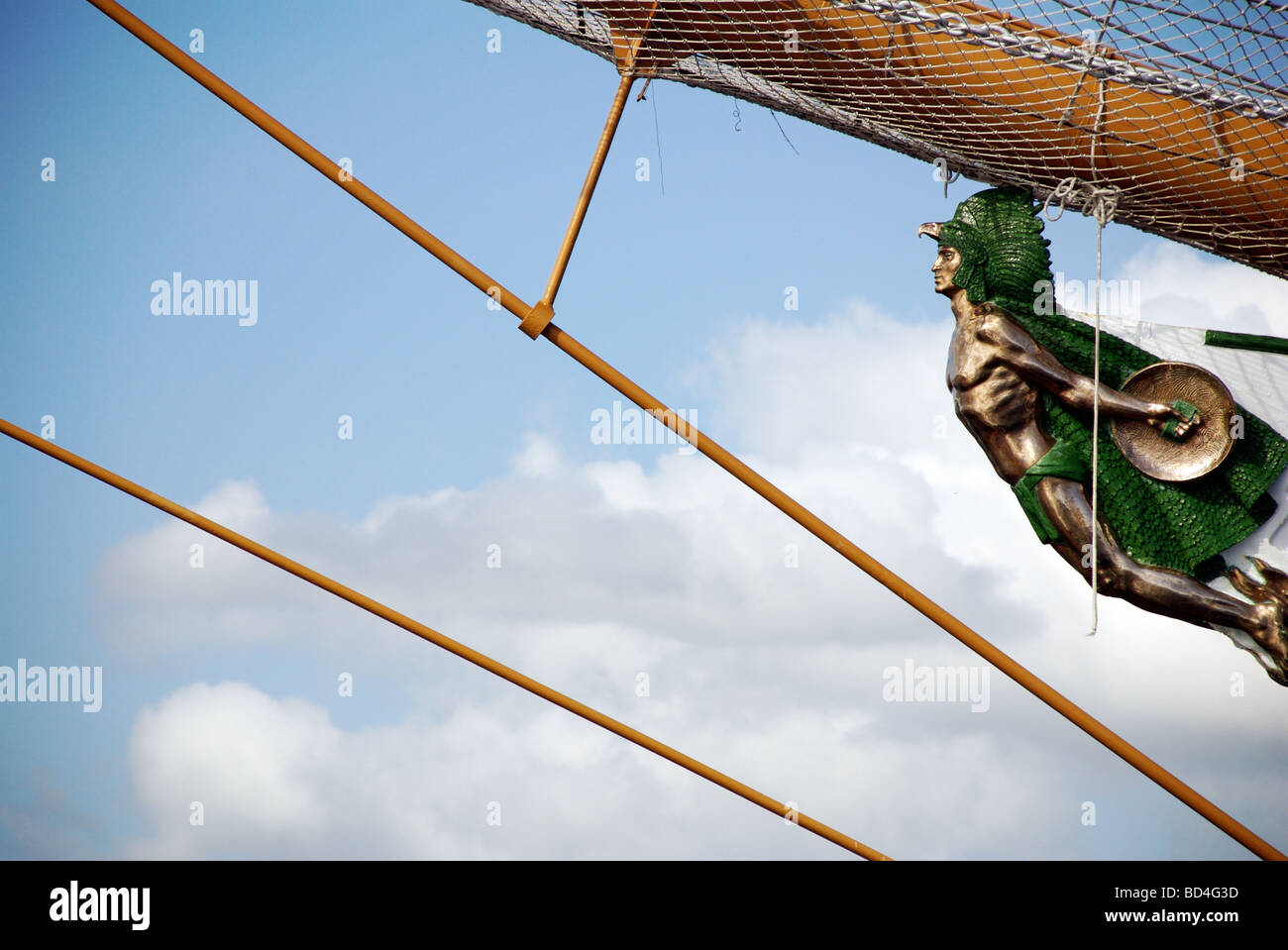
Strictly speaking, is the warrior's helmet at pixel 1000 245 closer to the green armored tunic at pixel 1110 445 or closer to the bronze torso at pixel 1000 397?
the green armored tunic at pixel 1110 445

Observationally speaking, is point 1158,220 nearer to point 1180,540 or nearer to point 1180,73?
point 1180,73

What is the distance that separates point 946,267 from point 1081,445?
35.0 inches

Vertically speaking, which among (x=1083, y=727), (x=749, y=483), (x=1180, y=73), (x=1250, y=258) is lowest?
(x=1083, y=727)

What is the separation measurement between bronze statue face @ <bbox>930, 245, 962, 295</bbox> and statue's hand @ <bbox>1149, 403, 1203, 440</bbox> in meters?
0.93

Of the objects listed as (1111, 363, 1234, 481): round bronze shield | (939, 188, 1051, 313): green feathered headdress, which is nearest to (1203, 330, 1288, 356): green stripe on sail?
(1111, 363, 1234, 481): round bronze shield

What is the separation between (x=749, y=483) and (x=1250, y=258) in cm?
272

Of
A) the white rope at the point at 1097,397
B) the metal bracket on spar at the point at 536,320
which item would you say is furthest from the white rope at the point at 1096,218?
the metal bracket on spar at the point at 536,320

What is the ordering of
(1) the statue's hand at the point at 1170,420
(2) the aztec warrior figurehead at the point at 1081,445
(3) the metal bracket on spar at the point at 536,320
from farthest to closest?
(1) the statue's hand at the point at 1170,420
(2) the aztec warrior figurehead at the point at 1081,445
(3) the metal bracket on spar at the point at 536,320

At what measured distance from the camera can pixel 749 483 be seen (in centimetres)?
524

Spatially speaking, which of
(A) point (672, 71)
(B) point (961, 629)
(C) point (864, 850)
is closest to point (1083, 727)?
(B) point (961, 629)

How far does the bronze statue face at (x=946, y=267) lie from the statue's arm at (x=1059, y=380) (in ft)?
0.73

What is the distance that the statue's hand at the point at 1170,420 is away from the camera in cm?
625
